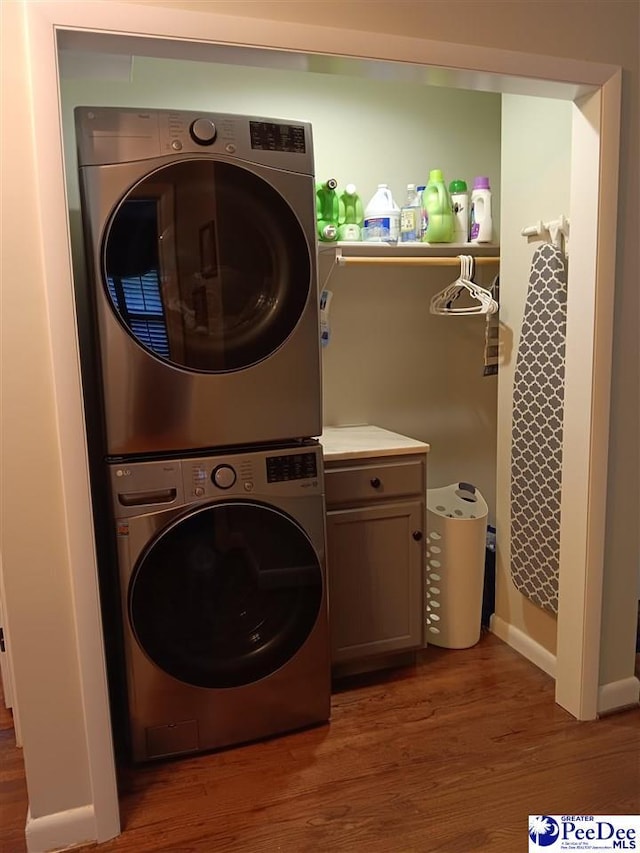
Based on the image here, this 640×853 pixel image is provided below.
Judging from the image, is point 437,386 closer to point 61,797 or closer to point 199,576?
point 199,576

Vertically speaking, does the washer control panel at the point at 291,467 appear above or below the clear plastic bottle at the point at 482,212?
below

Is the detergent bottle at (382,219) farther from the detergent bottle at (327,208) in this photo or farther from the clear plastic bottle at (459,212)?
the clear plastic bottle at (459,212)

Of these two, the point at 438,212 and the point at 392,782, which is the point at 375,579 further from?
the point at 438,212

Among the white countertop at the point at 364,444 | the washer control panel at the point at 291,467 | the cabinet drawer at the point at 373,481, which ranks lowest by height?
the cabinet drawer at the point at 373,481

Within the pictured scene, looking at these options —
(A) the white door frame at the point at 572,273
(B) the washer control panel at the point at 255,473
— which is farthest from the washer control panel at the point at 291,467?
(A) the white door frame at the point at 572,273

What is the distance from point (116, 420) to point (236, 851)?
3.63 feet

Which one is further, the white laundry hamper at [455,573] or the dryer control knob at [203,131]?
→ the white laundry hamper at [455,573]

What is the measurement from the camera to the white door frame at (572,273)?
4.80ft

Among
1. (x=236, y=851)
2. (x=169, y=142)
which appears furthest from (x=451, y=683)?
(x=169, y=142)

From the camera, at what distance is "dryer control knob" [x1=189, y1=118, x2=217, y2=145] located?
1.74 m

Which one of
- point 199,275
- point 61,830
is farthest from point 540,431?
point 61,830

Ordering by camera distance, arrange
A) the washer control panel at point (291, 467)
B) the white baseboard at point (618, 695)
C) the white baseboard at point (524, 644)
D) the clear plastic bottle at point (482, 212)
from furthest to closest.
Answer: the clear plastic bottle at point (482, 212)
the white baseboard at point (524, 644)
the white baseboard at point (618, 695)
the washer control panel at point (291, 467)

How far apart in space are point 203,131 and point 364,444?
3.72ft

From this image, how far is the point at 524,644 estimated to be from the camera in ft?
8.30
